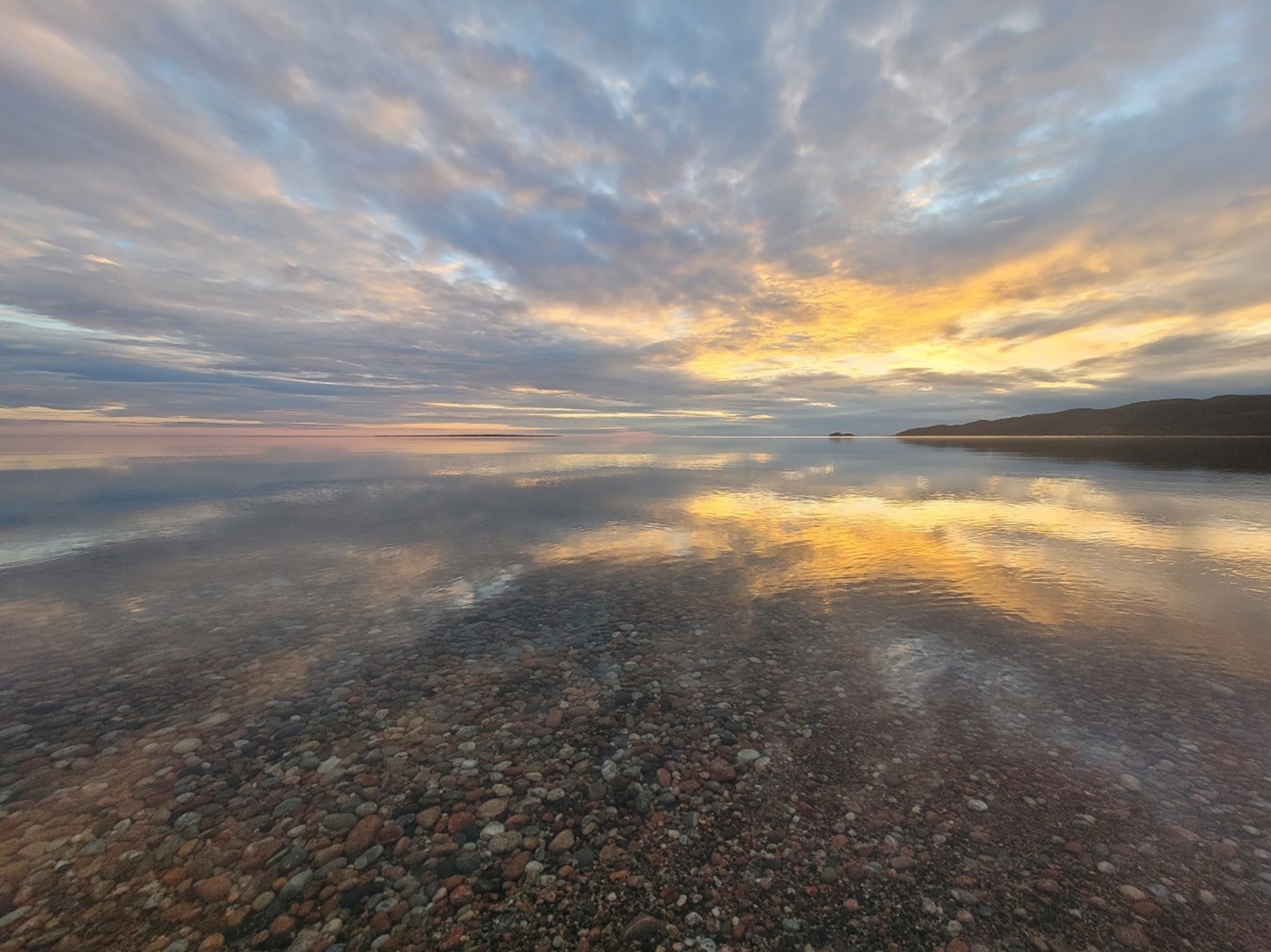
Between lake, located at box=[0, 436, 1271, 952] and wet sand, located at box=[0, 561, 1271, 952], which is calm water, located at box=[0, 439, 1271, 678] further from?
wet sand, located at box=[0, 561, 1271, 952]

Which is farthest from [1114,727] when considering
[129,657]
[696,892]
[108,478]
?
[108,478]

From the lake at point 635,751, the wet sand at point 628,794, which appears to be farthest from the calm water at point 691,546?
the wet sand at point 628,794

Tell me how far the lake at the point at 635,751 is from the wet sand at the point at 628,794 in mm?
44

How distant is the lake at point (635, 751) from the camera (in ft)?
17.2

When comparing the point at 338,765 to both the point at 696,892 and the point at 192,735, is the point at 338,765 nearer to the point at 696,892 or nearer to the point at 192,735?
the point at 192,735

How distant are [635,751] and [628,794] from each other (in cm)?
88

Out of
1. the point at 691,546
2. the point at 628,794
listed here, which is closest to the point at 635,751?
the point at 628,794

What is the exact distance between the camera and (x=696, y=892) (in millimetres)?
5445

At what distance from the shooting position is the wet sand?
5141 millimetres

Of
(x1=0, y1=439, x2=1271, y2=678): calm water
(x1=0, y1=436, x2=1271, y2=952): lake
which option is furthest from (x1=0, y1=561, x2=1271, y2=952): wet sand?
(x1=0, y1=439, x2=1271, y2=678): calm water

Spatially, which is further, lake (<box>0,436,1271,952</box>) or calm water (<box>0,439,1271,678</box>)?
calm water (<box>0,439,1271,678</box>)

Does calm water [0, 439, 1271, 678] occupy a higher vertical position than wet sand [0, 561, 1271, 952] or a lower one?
lower

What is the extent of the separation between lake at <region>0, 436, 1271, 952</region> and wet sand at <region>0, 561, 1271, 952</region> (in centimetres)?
4

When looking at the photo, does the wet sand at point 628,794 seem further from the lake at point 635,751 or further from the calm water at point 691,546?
the calm water at point 691,546
